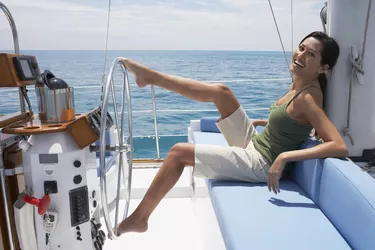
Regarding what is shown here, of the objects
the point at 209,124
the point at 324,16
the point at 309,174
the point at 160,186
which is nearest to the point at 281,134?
the point at 309,174

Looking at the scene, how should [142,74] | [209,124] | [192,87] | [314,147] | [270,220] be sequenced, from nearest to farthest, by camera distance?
[270,220], [314,147], [142,74], [192,87], [209,124]

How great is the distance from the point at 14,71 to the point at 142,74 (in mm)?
535

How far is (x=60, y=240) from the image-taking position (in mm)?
1119

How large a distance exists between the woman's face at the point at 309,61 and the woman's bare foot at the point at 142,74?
0.63 metres

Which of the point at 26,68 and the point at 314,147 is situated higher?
the point at 26,68

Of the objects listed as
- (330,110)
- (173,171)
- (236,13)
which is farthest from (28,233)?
(236,13)

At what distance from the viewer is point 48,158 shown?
107 centimetres

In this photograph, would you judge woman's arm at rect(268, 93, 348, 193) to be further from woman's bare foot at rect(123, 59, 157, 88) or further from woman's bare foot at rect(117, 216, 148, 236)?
woman's bare foot at rect(123, 59, 157, 88)

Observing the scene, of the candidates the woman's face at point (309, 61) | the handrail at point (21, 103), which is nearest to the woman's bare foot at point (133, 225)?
the handrail at point (21, 103)

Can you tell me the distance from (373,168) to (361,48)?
59cm

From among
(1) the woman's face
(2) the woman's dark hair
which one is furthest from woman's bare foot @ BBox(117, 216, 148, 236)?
(2) the woman's dark hair

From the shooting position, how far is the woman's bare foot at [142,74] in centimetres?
153

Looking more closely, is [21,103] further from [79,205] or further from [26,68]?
[79,205]

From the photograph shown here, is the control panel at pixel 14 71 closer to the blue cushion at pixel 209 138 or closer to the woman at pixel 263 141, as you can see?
the woman at pixel 263 141
